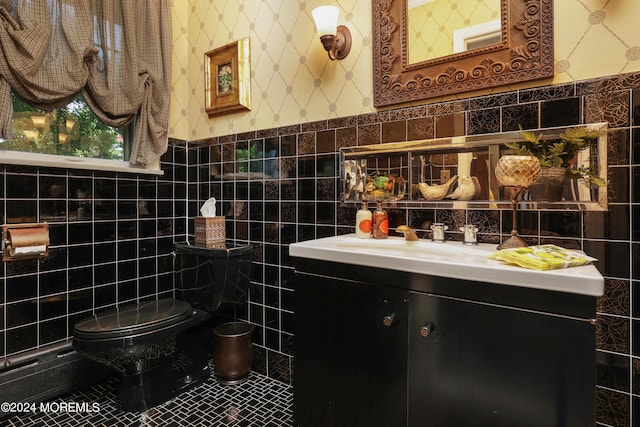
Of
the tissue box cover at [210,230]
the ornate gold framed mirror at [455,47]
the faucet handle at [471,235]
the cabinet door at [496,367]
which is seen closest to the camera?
the cabinet door at [496,367]

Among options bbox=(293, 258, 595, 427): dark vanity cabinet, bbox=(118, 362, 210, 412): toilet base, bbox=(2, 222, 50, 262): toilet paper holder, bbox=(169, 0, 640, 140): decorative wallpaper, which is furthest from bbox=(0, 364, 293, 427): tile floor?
bbox=(169, 0, 640, 140): decorative wallpaper

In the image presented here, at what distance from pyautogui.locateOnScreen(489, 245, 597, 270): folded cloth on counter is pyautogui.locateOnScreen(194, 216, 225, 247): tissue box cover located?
1.55 metres

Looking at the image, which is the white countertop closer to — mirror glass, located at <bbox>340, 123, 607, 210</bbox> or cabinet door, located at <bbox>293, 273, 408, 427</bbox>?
cabinet door, located at <bbox>293, 273, 408, 427</bbox>

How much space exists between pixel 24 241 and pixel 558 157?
229 centimetres

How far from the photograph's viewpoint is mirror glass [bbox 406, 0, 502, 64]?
1.40m

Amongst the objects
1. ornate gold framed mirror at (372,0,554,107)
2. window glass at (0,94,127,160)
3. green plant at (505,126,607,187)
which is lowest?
green plant at (505,126,607,187)

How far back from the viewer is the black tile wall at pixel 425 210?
119 centimetres

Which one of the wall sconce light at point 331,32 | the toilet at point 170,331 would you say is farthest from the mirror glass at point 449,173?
the toilet at point 170,331

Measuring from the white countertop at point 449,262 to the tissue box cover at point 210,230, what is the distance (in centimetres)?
87

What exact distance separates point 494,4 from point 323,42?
73 cm

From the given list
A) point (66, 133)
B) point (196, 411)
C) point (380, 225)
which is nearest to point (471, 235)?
point (380, 225)

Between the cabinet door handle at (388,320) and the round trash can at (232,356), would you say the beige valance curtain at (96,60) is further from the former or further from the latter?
the cabinet door handle at (388,320)

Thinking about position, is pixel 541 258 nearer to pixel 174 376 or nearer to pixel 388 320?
pixel 388 320

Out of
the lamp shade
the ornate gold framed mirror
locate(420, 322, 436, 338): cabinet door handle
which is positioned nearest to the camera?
locate(420, 322, 436, 338): cabinet door handle
